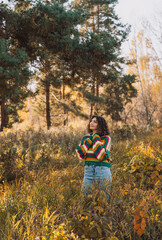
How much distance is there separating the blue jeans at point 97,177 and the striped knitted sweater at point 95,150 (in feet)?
0.25

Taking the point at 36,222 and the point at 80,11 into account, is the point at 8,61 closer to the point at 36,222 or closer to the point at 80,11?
the point at 80,11

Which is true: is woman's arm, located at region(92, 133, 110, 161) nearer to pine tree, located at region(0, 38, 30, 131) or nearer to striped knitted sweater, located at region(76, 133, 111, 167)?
striped knitted sweater, located at region(76, 133, 111, 167)

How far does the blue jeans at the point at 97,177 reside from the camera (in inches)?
111

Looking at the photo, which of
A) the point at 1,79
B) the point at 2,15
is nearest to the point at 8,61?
the point at 1,79

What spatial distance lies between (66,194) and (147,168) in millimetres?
2339

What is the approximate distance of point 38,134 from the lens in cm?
802

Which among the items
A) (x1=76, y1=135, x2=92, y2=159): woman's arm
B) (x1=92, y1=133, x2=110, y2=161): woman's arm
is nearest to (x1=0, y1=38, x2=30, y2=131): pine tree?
(x1=76, y1=135, x2=92, y2=159): woman's arm

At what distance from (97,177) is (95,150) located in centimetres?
42

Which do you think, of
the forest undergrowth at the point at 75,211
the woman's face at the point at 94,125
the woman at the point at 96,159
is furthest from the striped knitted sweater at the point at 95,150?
the forest undergrowth at the point at 75,211

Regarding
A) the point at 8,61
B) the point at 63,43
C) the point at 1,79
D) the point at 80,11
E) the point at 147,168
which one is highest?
the point at 80,11

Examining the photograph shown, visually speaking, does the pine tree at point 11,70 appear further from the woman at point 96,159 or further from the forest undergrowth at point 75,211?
the woman at point 96,159

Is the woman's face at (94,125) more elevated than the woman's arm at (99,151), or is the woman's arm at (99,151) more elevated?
the woman's face at (94,125)

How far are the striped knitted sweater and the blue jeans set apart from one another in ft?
0.25

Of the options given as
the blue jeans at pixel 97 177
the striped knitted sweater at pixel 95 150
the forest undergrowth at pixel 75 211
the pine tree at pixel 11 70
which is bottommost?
the forest undergrowth at pixel 75 211
